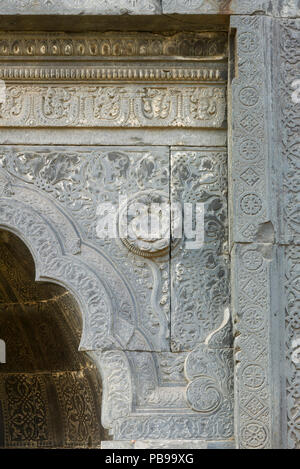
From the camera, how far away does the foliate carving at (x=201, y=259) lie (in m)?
4.21

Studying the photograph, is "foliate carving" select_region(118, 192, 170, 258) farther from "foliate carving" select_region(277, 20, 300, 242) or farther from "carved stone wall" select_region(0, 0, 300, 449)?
"foliate carving" select_region(277, 20, 300, 242)

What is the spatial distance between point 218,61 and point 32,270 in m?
1.54

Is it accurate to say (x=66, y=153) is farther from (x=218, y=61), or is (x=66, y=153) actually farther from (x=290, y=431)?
(x=290, y=431)

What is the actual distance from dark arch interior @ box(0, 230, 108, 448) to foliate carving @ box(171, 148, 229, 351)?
29.1 inches

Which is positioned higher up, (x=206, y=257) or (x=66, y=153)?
(x=66, y=153)

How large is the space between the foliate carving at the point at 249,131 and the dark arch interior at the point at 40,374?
120 cm

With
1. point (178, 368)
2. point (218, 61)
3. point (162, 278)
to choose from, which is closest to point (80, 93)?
point (218, 61)

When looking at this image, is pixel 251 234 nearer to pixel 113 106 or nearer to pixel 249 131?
pixel 249 131

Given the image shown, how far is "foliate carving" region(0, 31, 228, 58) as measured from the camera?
14.6 feet

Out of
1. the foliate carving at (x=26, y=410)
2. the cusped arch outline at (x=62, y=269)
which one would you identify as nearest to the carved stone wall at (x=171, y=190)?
the cusped arch outline at (x=62, y=269)

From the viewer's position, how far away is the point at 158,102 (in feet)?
14.7

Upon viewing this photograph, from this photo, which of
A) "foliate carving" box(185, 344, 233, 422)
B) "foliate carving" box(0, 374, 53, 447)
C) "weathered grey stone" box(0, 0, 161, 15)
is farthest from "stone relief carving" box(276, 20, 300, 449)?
"foliate carving" box(0, 374, 53, 447)

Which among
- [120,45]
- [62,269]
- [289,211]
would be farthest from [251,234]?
[120,45]

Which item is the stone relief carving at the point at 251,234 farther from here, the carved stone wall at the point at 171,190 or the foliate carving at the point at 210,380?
the foliate carving at the point at 210,380
